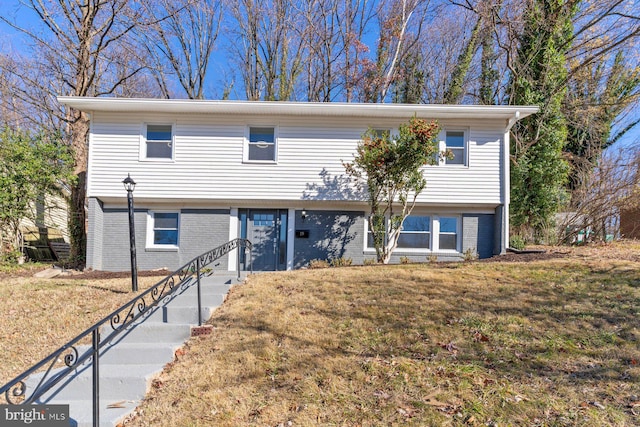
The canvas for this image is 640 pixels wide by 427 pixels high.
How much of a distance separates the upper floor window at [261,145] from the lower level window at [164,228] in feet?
10.0

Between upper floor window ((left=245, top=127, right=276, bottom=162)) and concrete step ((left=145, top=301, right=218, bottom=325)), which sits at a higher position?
upper floor window ((left=245, top=127, right=276, bottom=162))

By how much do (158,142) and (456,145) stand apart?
30.4 feet

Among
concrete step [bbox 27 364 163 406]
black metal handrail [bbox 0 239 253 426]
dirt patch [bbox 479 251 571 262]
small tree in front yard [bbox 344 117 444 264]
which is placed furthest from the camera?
small tree in front yard [bbox 344 117 444 264]

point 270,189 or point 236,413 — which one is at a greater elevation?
point 270,189

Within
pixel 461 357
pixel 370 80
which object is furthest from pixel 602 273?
pixel 370 80

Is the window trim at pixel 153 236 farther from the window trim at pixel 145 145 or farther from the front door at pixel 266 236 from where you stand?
the front door at pixel 266 236

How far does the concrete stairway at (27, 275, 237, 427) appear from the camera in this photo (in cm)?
344

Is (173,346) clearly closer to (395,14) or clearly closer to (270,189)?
(270,189)

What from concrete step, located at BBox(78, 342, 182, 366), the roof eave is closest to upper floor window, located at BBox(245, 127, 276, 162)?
the roof eave

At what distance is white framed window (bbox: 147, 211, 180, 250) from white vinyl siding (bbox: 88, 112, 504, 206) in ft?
2.25

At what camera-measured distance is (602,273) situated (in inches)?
270

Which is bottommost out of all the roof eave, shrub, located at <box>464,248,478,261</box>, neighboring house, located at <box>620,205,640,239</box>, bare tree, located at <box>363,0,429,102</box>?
shrub, located at <box>464,248,478,261</box>

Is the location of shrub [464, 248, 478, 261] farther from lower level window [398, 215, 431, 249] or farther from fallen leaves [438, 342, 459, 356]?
fallen leaves [438, 342, 459, 356]

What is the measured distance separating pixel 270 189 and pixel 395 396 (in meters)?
7.96
